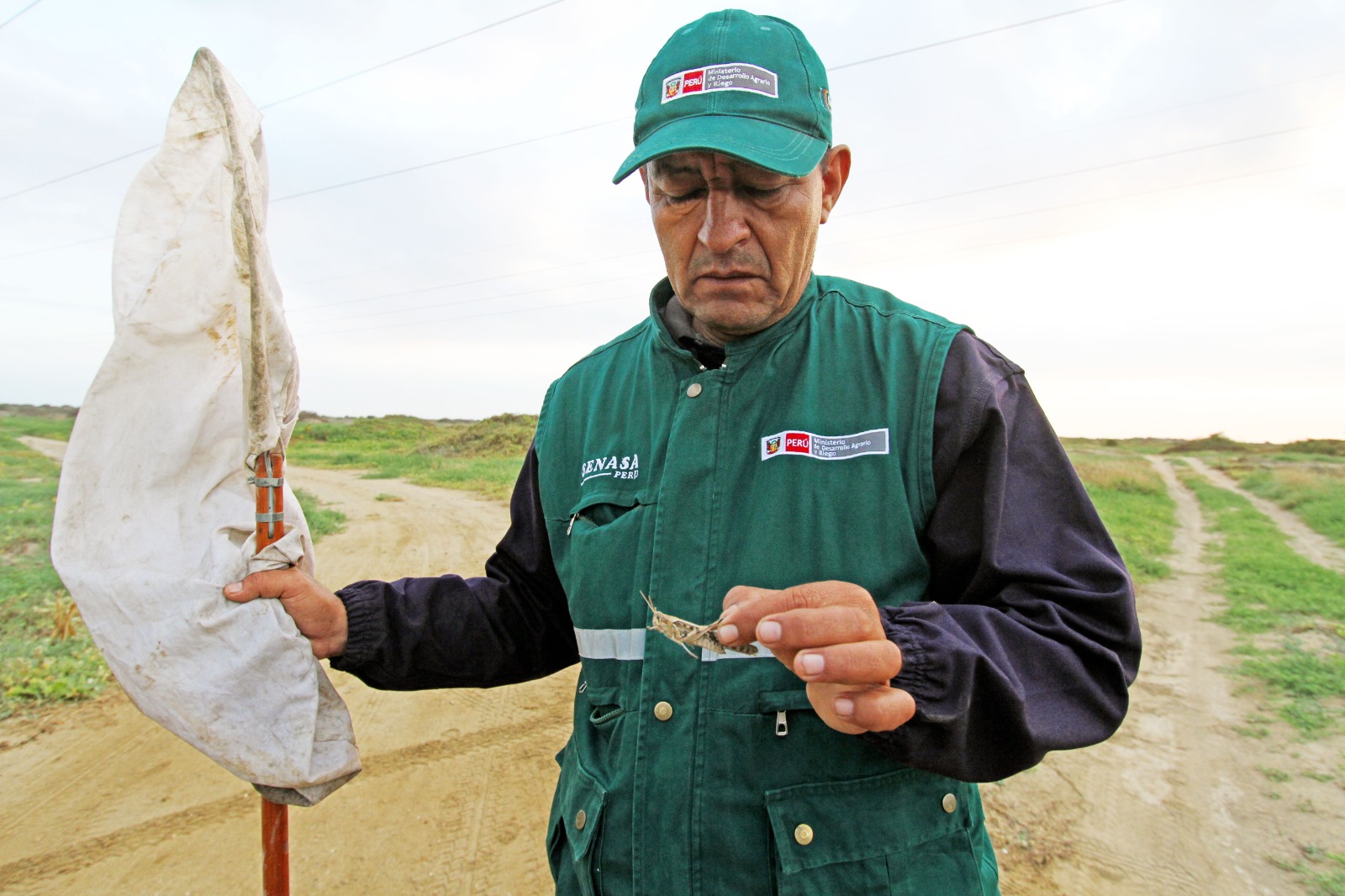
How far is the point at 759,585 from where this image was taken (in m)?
1.36

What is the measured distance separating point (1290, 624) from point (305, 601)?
9.19 meters

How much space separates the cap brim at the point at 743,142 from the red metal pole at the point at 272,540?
3.14ft

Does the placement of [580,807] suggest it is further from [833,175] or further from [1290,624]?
[1290,624]

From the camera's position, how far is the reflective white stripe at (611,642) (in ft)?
4.87

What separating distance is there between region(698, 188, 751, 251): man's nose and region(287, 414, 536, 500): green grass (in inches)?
440

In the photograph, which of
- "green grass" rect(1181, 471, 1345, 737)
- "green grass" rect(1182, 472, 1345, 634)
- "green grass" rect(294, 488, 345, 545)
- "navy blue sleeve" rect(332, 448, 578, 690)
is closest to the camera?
"navy blue sleeve" rect(332, 448, 578, 690)

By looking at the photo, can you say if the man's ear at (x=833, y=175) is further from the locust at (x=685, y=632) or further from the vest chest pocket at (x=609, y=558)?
the locust at (x=685, y=632)

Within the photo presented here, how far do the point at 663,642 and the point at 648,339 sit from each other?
719 millimetres

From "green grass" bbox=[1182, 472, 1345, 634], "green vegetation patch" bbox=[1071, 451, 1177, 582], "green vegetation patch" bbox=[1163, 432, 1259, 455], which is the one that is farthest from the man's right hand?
"green vegetation patch" bbox=[1163, 432, 1259, 455]

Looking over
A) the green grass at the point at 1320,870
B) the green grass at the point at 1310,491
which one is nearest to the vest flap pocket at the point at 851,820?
the green grass at the point at 1320,870

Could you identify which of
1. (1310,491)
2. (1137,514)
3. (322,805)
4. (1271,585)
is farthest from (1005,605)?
(1310,491)

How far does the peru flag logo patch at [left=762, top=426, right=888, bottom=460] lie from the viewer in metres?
1.38

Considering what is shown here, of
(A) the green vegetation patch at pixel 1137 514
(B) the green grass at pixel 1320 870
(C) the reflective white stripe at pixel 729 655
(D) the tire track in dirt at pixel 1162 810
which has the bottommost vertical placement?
(B) the green grass at pixel 1320 870

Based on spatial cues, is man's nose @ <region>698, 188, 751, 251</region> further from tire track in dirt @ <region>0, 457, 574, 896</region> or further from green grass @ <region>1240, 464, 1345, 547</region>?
green grass @ <region>1240, 464, 1345, 547</region>
